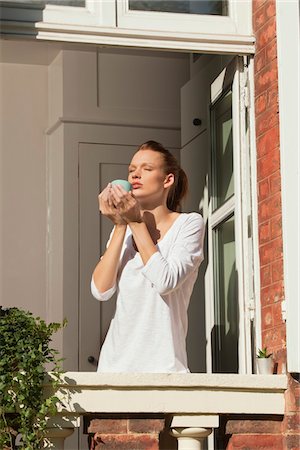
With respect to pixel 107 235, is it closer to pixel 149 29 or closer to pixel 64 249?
pixel 64 249

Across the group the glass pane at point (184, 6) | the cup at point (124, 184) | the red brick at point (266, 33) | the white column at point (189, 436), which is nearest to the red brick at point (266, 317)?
the white column at point (189, 436)

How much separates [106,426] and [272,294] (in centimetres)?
102

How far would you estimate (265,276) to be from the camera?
5.36 m

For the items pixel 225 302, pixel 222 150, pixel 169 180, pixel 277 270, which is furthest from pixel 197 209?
pixel 277 270

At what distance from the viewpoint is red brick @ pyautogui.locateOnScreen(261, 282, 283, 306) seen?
17.1 ft

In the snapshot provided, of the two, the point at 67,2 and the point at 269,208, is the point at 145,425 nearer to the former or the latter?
the point at 269,208

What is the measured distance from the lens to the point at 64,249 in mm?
7512

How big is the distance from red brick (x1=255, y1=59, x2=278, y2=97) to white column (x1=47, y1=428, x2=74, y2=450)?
73.4 inches

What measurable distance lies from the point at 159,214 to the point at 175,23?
930mm

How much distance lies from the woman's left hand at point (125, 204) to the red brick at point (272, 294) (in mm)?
695

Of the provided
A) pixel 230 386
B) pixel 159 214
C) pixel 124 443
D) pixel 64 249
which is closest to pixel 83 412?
pixel 124 443

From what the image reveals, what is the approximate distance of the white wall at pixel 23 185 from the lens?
25.1 feet

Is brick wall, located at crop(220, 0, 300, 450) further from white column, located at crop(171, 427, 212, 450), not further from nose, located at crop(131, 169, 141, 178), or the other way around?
nose, located at crop(131, 169, 141, 178)

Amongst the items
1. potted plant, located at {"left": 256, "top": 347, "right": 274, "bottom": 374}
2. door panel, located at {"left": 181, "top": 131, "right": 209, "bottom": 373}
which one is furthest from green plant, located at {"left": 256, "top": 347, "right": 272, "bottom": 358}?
door panel, located at {"left": 181, "top": 131, "right": 209, "bottom": 373}
